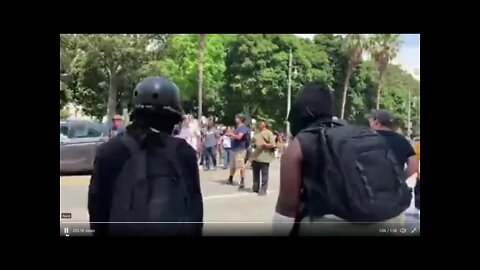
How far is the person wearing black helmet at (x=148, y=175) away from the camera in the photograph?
3.96m

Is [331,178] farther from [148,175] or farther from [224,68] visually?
[148,175]

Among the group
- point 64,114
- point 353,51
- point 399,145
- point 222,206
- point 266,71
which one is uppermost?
point 353,51

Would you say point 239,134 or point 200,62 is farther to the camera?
point 239,134

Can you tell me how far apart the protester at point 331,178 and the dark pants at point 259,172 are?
11 centimetres

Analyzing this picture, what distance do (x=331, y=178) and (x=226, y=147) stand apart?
0.77 metres

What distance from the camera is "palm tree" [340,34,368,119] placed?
162 inches

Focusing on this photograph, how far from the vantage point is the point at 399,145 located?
411 centimetres

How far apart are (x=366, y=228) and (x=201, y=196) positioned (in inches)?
46.8

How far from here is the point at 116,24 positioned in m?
4.11

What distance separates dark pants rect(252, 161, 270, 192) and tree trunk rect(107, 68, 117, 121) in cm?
106

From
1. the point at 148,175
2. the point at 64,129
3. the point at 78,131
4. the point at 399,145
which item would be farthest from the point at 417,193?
the point at 64,129

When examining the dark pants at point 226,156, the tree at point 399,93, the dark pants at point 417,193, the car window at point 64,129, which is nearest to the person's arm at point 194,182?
the dark pants at point 226,156
